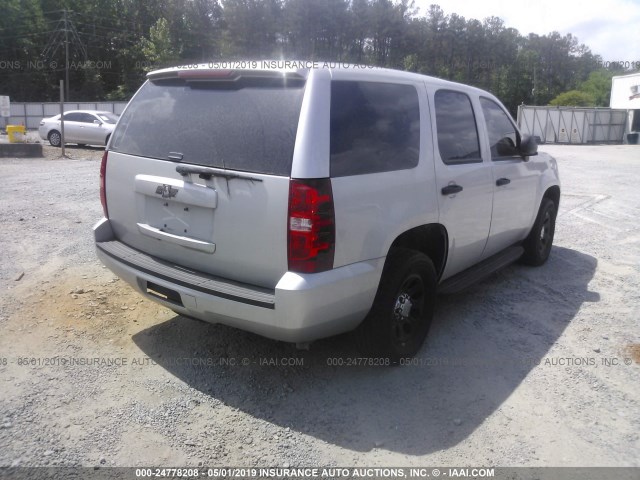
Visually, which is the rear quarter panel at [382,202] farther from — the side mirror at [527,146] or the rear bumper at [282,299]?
the side mirror at [527,146]

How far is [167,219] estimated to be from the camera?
140 inches

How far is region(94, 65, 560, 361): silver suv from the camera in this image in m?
3.08

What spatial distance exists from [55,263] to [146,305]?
165cm

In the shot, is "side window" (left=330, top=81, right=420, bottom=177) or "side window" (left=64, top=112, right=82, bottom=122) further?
"side window" (left=64, top=112, right=82, bottom=122)

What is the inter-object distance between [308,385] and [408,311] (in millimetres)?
887

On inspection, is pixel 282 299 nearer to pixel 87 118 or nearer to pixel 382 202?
→ pixel 382 202

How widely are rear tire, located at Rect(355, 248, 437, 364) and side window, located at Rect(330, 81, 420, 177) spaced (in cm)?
67

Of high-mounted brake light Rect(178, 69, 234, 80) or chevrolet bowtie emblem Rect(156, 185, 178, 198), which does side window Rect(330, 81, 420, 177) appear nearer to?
high-mounted brake light Rect(178, 69, 234, 80)

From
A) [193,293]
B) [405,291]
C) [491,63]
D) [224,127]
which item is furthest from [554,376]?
[491,63]

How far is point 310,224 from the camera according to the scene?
118 inches

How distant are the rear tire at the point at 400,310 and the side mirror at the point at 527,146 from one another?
2.05 meters

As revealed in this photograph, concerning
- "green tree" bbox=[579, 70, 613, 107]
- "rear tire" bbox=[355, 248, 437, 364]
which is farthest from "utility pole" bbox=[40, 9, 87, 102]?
"rear tire" bbox=[355, 248, 437, 364]

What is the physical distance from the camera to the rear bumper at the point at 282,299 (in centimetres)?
302

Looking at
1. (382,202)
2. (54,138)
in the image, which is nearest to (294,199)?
(382,202)
